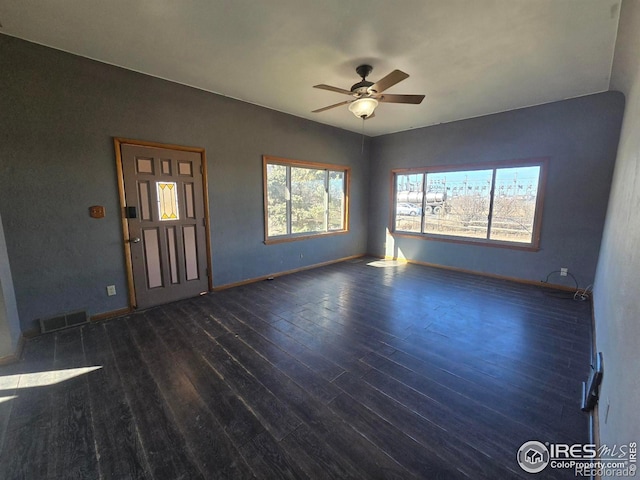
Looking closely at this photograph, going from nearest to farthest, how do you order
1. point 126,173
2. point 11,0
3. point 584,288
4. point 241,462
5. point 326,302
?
1. point 241,462
2. point 11,0
3. point 126,173
4. point 326,302
5. point 584,288

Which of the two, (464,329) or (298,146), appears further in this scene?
(298,146)

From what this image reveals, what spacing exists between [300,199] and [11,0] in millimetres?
3988

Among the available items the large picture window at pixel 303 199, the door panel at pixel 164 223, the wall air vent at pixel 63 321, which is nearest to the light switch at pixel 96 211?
the door panel at pixel 164 223

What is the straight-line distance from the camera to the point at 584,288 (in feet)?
13.3

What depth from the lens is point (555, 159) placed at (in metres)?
4.18

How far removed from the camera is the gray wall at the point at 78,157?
2662mm

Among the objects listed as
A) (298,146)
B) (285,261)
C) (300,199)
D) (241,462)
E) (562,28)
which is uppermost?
(562,28)

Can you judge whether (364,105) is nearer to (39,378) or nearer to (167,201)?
(167,201)

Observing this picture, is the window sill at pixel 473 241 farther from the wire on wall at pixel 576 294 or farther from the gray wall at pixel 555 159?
the wire on wall at pixel 576 294

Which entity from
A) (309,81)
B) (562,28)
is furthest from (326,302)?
(562,28)

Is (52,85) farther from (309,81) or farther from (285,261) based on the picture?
(285,261)

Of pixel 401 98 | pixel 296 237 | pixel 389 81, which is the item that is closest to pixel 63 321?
pixel 296 237

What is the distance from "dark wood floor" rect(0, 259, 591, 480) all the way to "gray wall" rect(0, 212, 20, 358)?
182mm

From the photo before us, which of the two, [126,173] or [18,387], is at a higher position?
[126,173]
